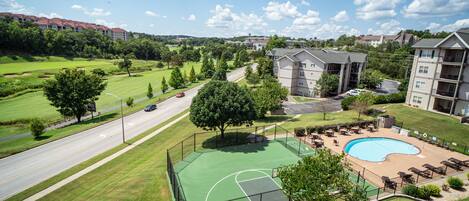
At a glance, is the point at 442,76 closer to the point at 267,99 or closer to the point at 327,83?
the point at 327,83

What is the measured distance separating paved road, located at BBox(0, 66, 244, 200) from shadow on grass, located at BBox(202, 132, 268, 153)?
12860 mm

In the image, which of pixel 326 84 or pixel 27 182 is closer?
pixel 27 182

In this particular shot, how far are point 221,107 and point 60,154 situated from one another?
19.3 metres

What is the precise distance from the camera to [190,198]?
19156mm

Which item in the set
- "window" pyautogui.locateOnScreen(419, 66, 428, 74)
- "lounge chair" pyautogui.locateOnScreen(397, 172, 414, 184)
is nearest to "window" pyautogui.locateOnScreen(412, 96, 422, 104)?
"window" pyautogui.locateOnScreen(419, 66, 428, 74)

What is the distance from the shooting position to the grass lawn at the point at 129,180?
1972 cm

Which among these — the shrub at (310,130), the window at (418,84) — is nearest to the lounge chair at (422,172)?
the shrub at (310,130)

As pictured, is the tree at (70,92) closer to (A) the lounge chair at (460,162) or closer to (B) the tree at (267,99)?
(B) the tree at (267,99)

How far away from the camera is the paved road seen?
24188mm

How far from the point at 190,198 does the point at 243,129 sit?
16966mm

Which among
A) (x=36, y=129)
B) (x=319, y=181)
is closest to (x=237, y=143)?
(x=319, y=181)

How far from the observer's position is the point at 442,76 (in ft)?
140

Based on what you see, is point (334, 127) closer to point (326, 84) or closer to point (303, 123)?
point (303, 123)

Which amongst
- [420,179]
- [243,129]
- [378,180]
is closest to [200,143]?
[243,129]
